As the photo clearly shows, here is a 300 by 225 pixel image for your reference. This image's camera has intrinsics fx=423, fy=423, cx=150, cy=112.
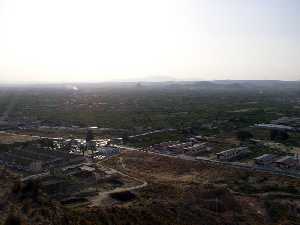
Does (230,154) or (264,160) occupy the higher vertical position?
(264,160)

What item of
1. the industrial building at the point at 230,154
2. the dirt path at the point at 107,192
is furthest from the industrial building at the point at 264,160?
the dirt path at the point at 107,192

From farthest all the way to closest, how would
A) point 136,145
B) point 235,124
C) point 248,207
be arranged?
1. point 235,124
2. point 136,145
3. point 248,207

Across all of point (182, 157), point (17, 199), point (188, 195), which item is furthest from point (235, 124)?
point (17, 199)

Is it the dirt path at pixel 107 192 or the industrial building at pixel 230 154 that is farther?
the industrial building at pixel 230 154

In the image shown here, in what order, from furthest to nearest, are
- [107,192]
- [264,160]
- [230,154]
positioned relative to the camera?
1. [230,154]
2. [264,160]
3. [107,192]

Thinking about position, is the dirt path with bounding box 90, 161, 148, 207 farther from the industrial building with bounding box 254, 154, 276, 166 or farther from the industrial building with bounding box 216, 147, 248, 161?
the industrial building with bounding box 254, 154, 276, 166

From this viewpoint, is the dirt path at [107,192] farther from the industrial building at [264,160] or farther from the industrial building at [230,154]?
the industrial building at [264,160]

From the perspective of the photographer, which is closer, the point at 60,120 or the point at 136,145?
the point at 136,145

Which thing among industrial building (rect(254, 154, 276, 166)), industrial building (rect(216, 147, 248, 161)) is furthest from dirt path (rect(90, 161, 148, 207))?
industrial building (rect(254, 154, 276, 166))

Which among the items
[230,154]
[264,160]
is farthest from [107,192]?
[230,154]

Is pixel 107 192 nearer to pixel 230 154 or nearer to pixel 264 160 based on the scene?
pixel 264 160

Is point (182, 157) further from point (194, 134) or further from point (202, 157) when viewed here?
point (194, 134)
